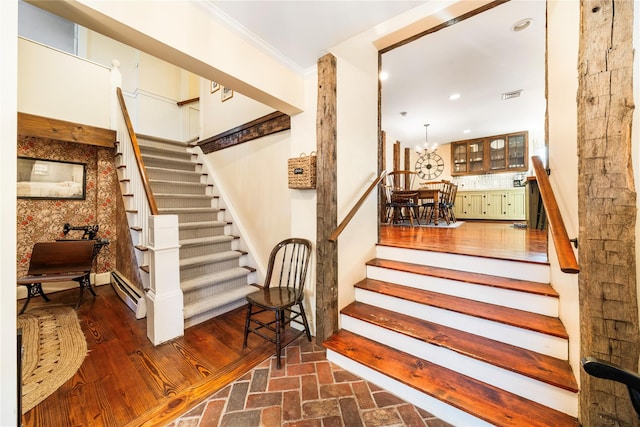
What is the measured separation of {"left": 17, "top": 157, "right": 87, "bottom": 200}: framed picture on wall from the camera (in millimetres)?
3098

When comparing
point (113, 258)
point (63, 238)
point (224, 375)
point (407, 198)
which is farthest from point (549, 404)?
point (63, 238)

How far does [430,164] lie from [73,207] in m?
8.33

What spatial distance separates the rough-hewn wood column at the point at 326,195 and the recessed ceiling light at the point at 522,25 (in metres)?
2.12

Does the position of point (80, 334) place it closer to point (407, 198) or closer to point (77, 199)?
point (77, 199)

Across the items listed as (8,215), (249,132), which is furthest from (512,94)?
(8,215)

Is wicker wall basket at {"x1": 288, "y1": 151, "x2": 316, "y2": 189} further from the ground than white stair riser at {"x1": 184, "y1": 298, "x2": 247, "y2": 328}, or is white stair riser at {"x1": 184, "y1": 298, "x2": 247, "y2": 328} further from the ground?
wicker wall basket at {"x1": 288, "y1": 151, "x2": 316, "y2": 189}

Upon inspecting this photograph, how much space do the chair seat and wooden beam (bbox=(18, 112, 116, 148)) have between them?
3.44 meters

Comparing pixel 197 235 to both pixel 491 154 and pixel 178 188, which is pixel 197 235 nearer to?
pixel 178 188

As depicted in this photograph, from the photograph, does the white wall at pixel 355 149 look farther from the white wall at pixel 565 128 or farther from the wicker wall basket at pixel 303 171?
the white wall at pixel 565 128

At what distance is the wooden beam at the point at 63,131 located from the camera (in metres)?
2.95

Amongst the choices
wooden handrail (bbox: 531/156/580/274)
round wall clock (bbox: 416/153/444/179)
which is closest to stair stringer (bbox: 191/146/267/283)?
wooden handrail (bbox: 531/156/580/274)

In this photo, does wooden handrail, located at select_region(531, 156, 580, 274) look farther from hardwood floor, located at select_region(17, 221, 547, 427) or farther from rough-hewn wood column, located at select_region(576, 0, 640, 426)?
hardwood floor, located at select_region(17, 221, 547, 427)

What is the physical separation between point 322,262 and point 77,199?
390 centimetres

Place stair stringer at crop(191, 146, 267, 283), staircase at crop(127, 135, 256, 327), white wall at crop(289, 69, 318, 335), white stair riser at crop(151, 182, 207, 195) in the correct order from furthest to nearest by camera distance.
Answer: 1. white stair riser at crop(151, 182, 207, 195)
2. stair stringer at crop(191, 146, 267, 283)
3. staircase at crop(127, 135, 256, 327)
4. white wall at crop(289, 69, 318, 335)
